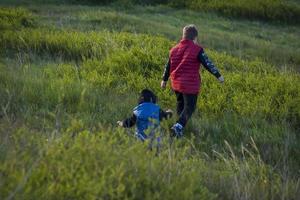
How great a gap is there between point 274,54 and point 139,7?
8.14 meters

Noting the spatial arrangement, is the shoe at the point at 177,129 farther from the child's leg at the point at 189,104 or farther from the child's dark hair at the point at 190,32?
the child's dark hair at the point at 190,32

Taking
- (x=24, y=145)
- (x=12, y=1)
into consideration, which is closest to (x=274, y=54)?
(x=12, y=1)

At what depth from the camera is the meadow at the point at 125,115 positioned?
12.7 ft

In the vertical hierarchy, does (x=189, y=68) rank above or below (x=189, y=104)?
above

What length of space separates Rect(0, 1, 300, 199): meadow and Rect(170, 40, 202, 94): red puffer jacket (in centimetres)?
49

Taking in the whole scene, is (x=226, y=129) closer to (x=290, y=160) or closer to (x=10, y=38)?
(x=290, y=160)

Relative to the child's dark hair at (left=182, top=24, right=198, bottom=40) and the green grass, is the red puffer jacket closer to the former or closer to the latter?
the child's dark hair at (left=182, top=24, right=198, bottom=40)

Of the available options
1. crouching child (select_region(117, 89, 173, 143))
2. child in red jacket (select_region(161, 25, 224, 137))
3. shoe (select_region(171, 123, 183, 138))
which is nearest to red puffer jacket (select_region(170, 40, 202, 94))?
child in red jacket (select_region(161, 25, 224, 137))

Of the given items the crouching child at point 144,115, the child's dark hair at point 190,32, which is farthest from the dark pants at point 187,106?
the crouching child at point 144,115

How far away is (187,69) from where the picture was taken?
788cm

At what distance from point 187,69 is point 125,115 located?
1098 mm

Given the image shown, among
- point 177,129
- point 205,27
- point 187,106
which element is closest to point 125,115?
point 187,106

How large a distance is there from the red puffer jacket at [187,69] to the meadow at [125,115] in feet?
1.62

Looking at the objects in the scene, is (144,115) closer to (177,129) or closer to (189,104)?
(177,129)
